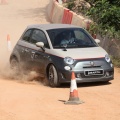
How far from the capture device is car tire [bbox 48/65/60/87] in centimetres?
1266

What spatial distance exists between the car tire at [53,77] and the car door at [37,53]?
1.26ft

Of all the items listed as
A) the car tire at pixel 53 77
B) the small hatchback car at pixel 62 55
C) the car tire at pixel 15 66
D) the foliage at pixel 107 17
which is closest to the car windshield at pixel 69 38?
the small hatchback car at pixel 62 55

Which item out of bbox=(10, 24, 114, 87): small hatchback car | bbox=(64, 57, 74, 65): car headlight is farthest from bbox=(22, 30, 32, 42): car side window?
bbox=(64, 57, 74, 65): car headlight

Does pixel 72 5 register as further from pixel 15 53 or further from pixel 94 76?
pixel 94 76

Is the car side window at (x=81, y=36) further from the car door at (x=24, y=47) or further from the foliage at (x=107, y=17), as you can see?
the foliage at (x=107, y=17)

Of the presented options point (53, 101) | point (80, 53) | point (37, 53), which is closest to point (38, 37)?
point (37, 53)

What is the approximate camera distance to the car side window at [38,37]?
13.6m

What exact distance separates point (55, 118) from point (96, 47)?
16.1ft

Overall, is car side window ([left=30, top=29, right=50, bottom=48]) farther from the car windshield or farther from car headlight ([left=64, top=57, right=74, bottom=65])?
car headlight ([left=64, top=57, right=74, bottom=65])

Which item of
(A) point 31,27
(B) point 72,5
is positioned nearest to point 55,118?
(A) point 31,27

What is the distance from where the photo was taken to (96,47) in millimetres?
13633

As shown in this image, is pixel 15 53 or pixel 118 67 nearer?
pixel 15 53

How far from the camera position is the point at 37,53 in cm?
1362

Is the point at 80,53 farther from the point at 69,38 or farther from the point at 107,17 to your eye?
the point at 107,17
